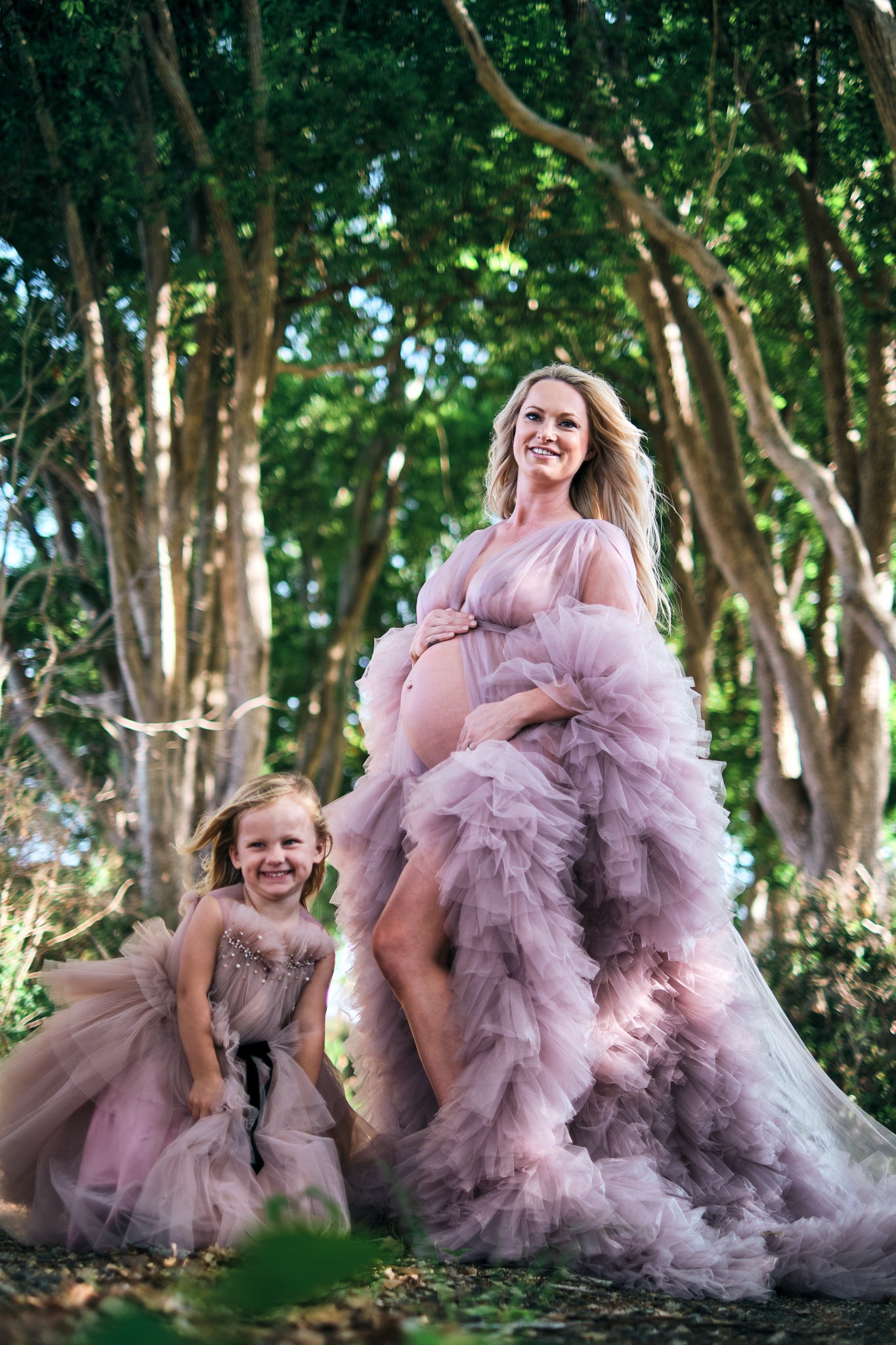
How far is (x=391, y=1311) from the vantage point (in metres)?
2.15

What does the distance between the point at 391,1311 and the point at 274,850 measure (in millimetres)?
1319

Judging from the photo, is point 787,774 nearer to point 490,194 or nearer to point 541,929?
point 490,194

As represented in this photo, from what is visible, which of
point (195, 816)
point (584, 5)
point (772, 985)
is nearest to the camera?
point (772, 985)

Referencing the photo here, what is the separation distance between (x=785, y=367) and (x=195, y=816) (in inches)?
303

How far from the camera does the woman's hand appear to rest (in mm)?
3586

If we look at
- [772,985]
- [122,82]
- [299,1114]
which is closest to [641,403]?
[122,82]

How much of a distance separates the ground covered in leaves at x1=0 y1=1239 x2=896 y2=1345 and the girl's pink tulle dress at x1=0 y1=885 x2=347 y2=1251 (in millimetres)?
124

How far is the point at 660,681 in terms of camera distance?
3328mm

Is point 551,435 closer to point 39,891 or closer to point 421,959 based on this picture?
point 421,959

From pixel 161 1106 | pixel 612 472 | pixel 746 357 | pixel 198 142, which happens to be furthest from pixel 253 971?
pixel 198 142

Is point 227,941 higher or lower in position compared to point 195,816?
lower

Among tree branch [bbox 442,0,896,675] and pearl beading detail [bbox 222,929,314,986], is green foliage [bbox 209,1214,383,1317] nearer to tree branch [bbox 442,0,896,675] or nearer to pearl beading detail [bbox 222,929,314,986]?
pearl beading detail [bbox 222,929,314,986]

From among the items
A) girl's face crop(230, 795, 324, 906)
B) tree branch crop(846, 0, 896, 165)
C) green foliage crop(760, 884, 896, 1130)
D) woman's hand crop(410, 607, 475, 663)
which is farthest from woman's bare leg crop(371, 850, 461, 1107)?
tree branch crop(846, 0, 896, 165)

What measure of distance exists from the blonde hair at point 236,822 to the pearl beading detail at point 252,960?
0.25m
